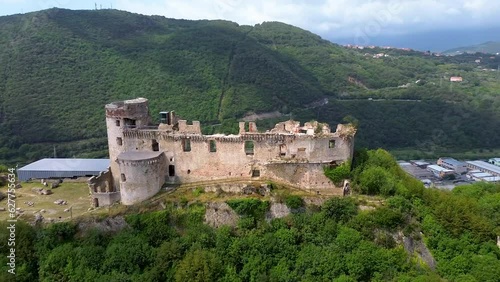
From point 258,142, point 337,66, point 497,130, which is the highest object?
point 337,66

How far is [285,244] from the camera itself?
2658cm

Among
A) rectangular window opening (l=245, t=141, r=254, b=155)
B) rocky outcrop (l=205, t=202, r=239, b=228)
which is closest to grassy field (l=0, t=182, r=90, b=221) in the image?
rocky outcrop (l=205, t=202, r=239, b=228)

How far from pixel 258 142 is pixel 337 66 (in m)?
80.4

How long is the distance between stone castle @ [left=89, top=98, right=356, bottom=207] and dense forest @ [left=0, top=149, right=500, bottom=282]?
7.94 ft

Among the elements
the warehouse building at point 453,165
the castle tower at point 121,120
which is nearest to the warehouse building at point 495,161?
the warehouse building at point 453,165

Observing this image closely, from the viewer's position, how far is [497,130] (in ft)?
293

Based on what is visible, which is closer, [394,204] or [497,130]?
[394,204]

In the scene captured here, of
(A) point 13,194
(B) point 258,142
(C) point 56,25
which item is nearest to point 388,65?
(C) point 56,25

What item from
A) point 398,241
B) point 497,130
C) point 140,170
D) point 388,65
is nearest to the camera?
point 398,241

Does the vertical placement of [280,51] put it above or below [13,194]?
above

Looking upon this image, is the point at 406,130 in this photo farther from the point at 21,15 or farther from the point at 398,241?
the point at 21,15

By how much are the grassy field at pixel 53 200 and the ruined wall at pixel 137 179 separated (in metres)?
3.35

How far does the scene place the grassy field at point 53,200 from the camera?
97.7 feet

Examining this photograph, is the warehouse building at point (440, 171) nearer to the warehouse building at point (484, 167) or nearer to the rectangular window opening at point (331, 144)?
the warehouse building at point (484, 167)
